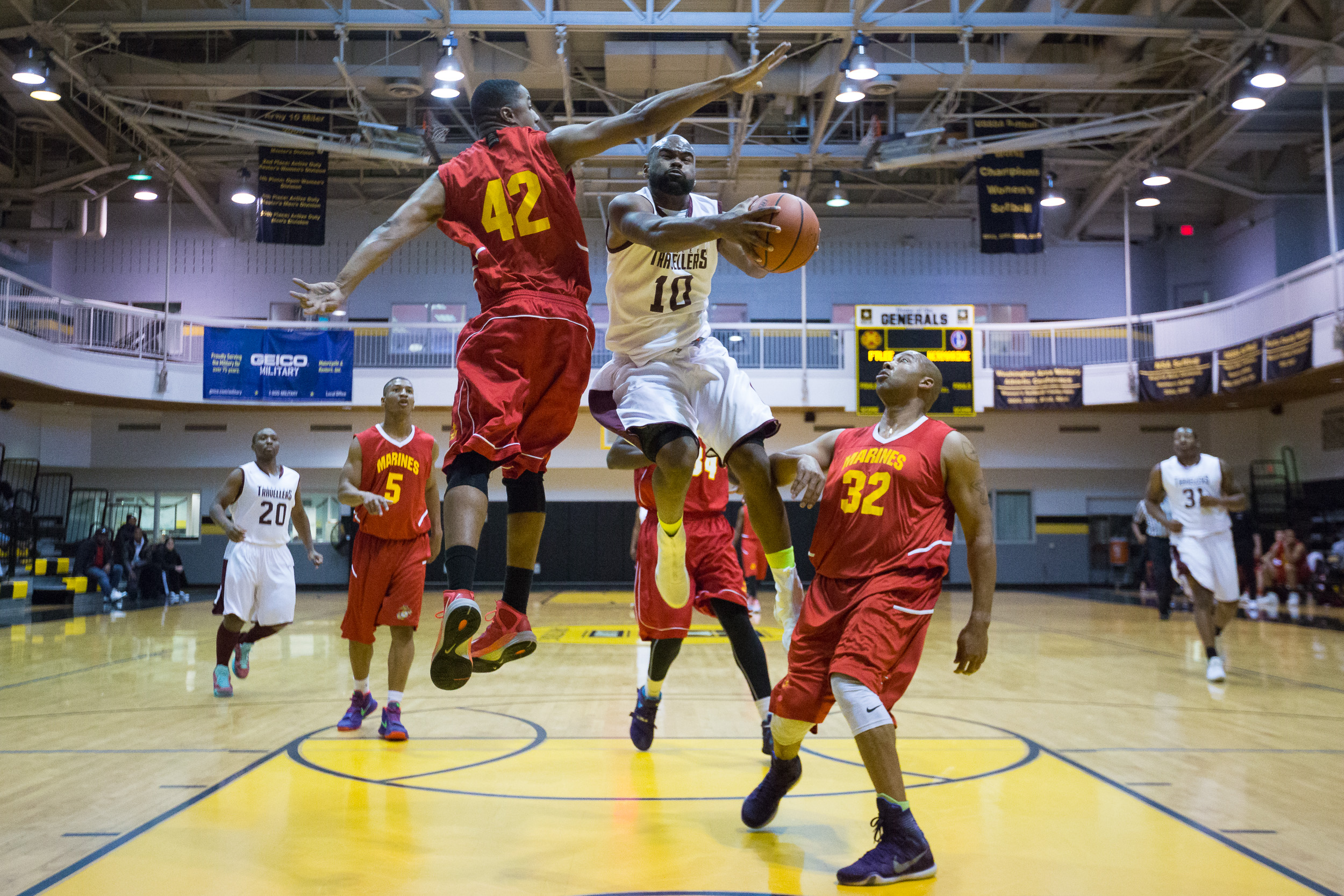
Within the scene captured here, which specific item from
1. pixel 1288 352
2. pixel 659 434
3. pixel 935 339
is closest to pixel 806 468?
pixel 659 434

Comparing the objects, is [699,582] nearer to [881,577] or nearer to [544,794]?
[544,794]

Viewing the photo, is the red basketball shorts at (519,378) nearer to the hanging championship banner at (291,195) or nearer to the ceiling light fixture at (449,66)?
the ceiling light fixture at (449,66)

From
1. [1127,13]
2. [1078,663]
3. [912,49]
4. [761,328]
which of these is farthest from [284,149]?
[1078,663]

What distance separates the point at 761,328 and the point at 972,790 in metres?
16.6

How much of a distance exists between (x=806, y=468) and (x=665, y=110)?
4.42ft

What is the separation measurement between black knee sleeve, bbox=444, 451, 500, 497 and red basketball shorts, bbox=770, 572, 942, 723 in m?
1.40

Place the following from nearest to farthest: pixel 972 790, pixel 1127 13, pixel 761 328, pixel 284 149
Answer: pixel 972 790 < pixel 1127 13 < pixel 284 149 < pixel 761 328

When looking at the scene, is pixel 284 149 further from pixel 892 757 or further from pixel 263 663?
pixel 892 757

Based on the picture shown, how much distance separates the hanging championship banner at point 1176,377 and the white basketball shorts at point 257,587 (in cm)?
1631

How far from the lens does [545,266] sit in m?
3.66

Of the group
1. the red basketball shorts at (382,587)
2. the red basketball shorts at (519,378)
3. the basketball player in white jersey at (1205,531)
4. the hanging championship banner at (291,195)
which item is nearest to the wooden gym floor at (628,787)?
the basketball player in white jersey at (1205,531)

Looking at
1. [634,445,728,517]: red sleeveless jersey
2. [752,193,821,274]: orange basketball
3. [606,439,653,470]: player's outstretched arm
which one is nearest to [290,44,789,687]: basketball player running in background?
[752,193,821,274]: orange basketball

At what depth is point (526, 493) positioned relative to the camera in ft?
12.0

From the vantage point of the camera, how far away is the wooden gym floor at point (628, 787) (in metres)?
3.56
